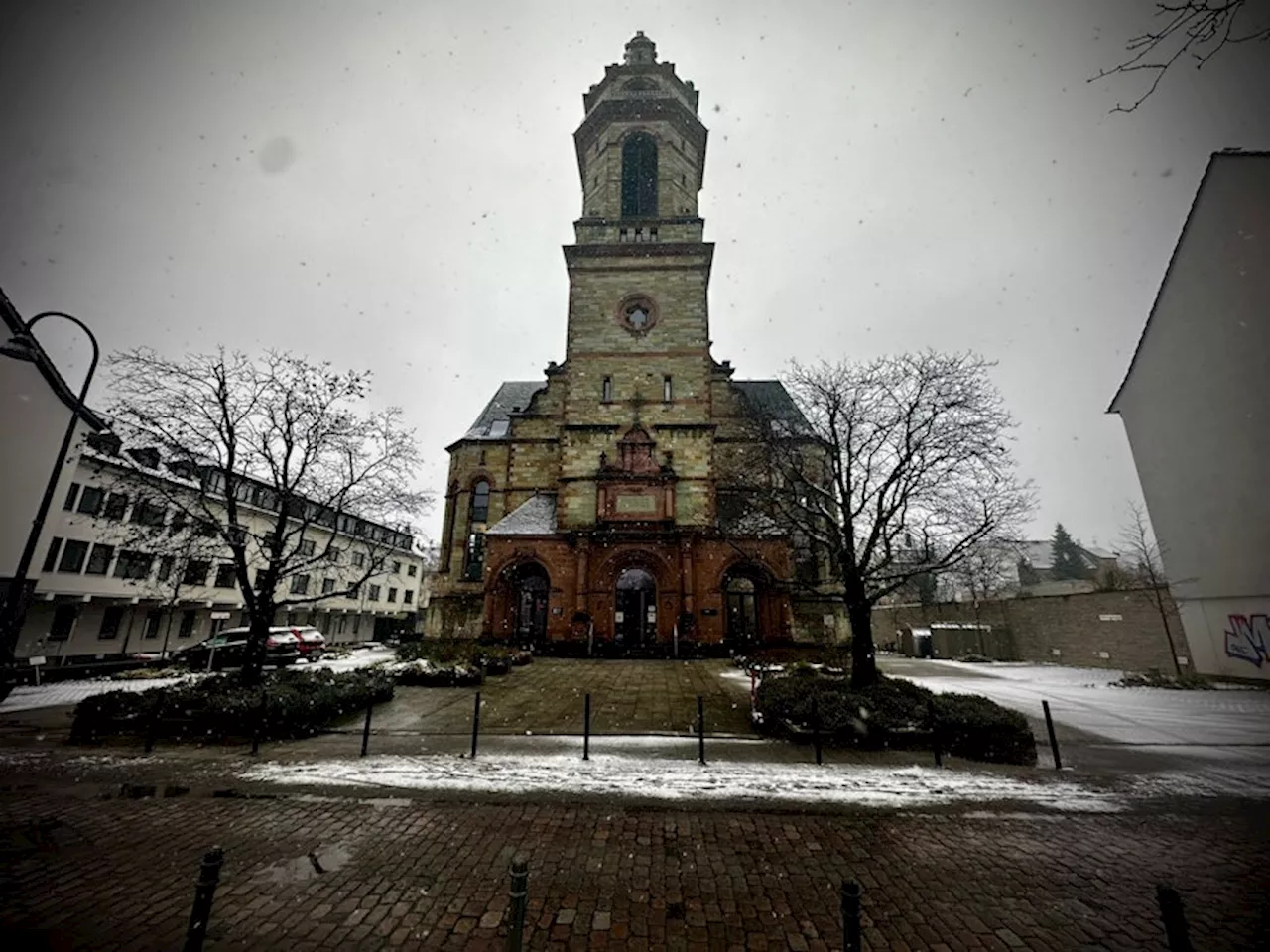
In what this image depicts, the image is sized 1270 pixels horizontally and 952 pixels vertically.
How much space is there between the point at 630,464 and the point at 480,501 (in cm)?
1025

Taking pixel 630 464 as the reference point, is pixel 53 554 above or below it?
below

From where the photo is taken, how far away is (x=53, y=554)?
21.7 m

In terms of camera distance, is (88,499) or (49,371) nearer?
(49,371)

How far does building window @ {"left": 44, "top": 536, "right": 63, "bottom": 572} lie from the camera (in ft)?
70.4

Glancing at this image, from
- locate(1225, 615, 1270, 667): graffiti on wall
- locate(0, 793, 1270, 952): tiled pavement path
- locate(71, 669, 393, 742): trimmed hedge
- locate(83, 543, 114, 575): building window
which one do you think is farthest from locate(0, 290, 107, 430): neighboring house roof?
locate(1225, 615, 1270, 667): graffiti on wall

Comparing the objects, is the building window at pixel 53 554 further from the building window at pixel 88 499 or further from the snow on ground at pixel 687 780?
the snow on ground at pixel 687 780

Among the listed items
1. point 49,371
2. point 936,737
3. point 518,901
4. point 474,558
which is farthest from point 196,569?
point 936,737

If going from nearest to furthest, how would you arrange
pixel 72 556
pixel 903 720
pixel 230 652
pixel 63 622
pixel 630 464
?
1. pixel 903 720
2. pixel 230 652
3. pixel 72 556
4. pixel 63 622
5. pixel 630 464

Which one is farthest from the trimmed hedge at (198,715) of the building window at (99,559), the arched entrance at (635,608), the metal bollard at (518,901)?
the building window at (99,559)

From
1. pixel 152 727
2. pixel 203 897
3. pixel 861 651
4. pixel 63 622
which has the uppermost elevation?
pixel 63 622

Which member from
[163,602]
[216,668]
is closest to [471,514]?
[216,668]

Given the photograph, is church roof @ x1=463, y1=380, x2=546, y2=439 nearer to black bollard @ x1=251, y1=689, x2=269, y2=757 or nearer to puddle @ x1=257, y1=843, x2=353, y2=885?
black bollard @ x1=251, y1=689, x2=269, y2=757

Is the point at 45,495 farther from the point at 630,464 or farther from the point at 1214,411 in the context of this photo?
the point at 1214,411

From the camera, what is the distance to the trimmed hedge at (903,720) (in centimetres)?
902
